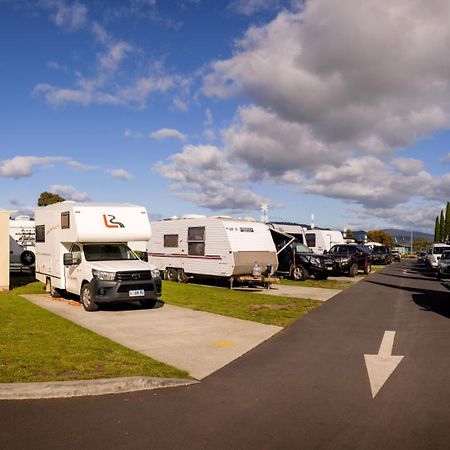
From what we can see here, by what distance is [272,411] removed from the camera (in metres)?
5.55

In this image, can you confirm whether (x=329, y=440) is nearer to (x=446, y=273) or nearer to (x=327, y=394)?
(x=327, y=394)

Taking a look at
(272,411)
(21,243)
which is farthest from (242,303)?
(21,243)

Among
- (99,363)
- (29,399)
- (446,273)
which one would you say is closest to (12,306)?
(99,363)

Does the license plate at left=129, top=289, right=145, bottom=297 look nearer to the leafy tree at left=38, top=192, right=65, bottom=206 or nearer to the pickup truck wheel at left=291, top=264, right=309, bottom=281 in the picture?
the pickup truck wheel at left=291, top=264, right=309, bottom=281

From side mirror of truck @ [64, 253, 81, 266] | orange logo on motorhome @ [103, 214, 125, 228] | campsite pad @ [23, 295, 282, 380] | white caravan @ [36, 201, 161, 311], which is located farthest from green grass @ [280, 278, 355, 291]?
side mirror of truck @ [64, 253, 81, 266]

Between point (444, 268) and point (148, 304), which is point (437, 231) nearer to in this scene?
point (444, 268)

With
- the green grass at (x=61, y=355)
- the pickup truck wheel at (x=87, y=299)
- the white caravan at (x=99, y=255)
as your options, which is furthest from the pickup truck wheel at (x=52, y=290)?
the green grass at (x=61, y=355)

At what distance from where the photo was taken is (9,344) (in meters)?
8.49

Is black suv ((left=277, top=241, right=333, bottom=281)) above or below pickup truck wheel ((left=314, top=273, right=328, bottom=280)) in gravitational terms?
above

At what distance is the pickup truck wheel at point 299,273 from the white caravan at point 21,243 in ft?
41.4

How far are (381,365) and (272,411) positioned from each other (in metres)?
2.81

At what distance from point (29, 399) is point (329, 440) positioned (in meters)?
3.49

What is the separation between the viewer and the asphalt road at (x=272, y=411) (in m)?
4.71

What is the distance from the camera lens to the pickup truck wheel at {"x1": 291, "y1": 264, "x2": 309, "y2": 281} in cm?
2438
